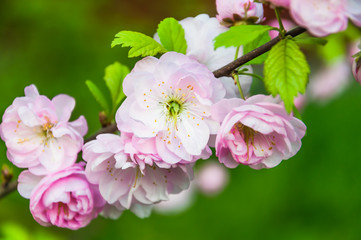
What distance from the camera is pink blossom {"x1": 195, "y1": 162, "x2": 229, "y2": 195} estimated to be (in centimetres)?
275

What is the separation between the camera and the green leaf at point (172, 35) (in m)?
0.81

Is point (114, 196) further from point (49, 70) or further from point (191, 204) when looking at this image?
point (49, 70)

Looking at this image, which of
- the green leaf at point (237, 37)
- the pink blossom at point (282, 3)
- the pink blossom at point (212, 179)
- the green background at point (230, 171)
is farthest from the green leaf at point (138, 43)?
the pink blossom at point (212, 179)

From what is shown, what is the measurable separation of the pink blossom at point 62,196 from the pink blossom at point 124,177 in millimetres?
30

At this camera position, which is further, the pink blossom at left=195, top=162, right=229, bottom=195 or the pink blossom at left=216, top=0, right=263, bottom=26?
the pink blossom at left=195, top=162, right=229, bottom=195

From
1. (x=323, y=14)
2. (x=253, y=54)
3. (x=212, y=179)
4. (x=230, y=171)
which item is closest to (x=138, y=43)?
(x=253, y=54)

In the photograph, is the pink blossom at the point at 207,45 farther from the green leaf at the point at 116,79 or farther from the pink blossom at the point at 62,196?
the pink blossom at the point at 62,196

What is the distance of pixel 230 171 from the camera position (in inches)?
118

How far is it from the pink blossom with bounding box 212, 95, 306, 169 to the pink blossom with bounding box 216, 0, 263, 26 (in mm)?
162

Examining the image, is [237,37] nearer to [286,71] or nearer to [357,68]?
[286,71]

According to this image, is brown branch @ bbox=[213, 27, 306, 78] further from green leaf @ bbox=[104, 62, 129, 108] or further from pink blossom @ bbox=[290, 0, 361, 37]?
green leaf @ bbox=[104, 62, 129, 108]

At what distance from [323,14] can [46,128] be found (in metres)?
0.54

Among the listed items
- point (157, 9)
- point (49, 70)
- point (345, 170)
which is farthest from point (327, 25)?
point (157, 9)

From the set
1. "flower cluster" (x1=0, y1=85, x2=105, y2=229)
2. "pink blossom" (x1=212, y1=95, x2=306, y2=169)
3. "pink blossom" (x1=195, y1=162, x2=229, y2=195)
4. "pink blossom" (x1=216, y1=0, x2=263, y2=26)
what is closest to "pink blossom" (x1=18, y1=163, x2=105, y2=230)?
"flower cluster" (x1=0, y1=85, x2=105, y2=229)
